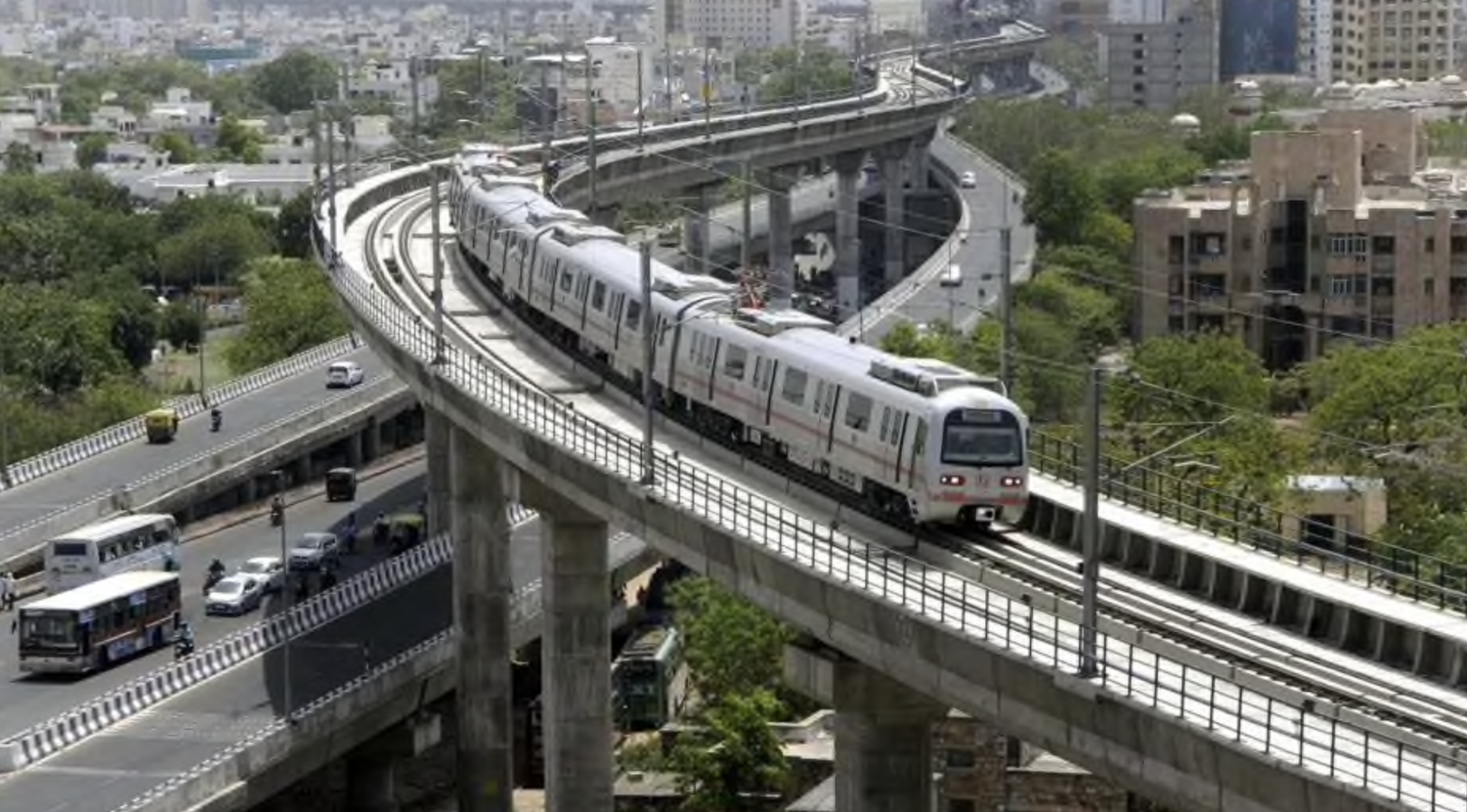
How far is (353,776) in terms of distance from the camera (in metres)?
53.2

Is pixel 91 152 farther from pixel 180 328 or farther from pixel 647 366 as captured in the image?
pixel 647 366

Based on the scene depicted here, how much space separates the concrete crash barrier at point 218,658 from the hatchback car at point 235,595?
4.01 feet

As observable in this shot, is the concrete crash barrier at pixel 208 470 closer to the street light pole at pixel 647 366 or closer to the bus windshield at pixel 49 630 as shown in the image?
the bus windshield at pixel 49 630

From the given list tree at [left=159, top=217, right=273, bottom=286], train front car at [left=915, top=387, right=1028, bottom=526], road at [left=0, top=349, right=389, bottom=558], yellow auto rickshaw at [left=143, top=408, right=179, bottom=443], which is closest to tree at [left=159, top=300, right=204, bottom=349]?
tree at [left=159, top=217, right=273, bottom=286]

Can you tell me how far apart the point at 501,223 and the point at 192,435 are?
757 inches

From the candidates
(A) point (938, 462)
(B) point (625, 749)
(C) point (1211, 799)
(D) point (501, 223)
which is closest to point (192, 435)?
(D) point (501, 223)

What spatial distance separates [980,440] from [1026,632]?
628 cm

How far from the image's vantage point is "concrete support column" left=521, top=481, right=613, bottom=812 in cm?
4812

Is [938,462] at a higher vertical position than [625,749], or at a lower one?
higher

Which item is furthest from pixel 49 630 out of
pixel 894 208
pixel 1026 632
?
pixel 894 208

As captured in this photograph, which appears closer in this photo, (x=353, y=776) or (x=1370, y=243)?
(x=353, y=776)

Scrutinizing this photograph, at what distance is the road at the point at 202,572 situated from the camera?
164 ft

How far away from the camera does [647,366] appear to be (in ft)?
143

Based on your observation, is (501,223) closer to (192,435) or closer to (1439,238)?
(192,435)
